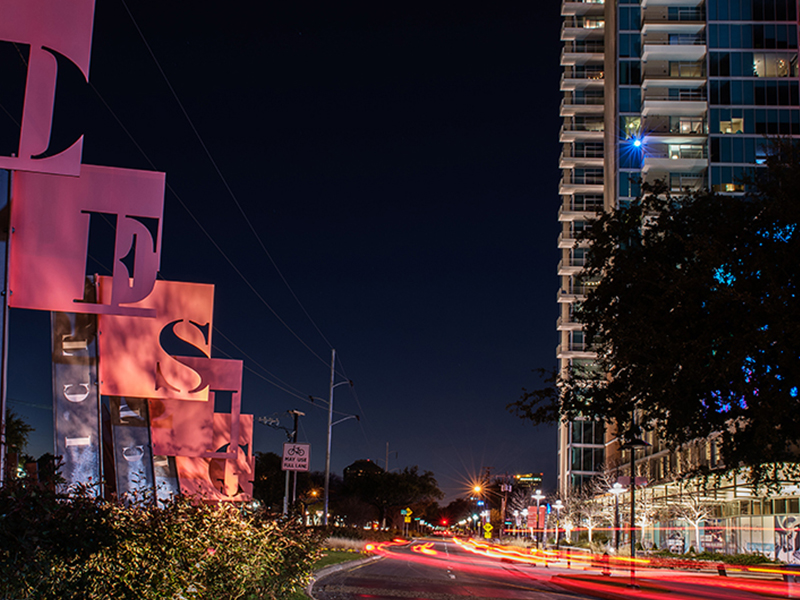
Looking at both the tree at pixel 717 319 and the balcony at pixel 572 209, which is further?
the balcony at pixel 572 209

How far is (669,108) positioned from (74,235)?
3835 inches

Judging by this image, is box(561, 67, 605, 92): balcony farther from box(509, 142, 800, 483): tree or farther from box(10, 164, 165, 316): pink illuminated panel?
box(10, 164, 165, 316): pink illuminated panel

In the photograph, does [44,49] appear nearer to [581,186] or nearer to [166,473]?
[166,473]

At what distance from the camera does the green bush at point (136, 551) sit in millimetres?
Result: 7145

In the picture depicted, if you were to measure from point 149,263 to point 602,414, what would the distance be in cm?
1084

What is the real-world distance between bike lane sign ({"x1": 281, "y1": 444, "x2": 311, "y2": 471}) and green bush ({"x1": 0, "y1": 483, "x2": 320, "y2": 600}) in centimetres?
2003

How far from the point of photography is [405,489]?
334 feet

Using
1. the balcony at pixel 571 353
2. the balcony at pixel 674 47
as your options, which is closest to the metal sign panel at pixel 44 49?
the balcony at pixel 674 47

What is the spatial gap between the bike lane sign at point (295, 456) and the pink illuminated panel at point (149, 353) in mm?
11981

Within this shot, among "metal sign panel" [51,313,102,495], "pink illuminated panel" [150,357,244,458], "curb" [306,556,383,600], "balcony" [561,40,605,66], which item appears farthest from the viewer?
"balcony" [561,40,605,66]

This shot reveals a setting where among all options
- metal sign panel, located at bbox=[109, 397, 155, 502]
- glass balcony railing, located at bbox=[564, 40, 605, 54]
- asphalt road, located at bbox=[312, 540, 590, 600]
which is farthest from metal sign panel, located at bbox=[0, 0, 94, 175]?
glass balcony railing, located at bbox=[564, 40, 605, 54]

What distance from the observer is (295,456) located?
3591cm

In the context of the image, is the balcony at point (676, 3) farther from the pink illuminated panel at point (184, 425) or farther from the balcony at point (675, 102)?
the pink illuminated panel at point (184, 425)

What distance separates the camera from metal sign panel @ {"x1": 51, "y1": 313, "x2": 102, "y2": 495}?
1830 centimetres
